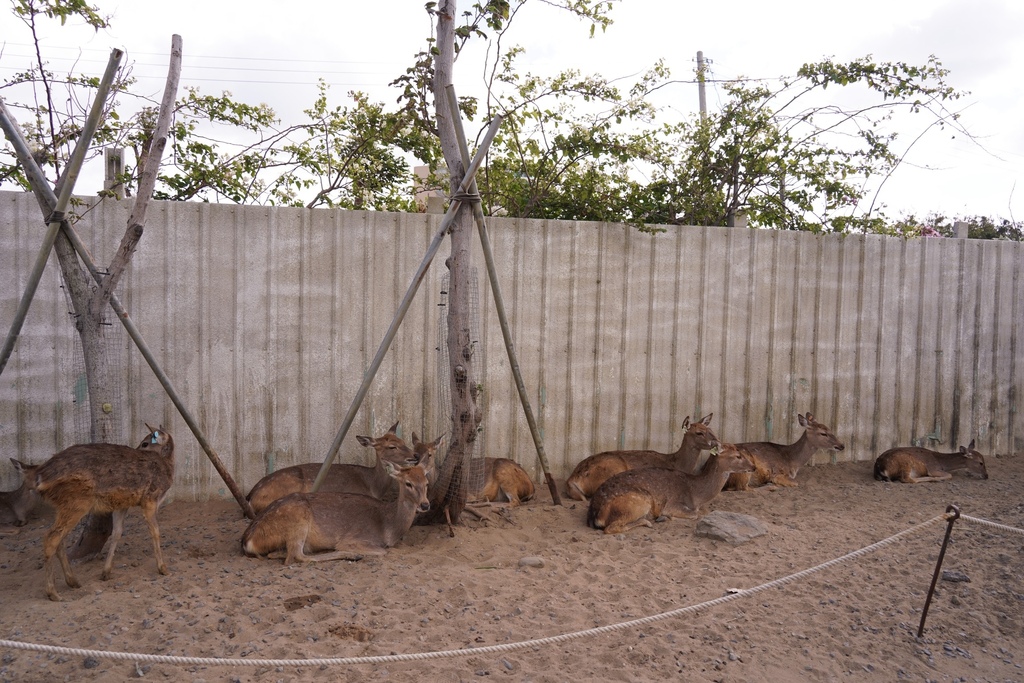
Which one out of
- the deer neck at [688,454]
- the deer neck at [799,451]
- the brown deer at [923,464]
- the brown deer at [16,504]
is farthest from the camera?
the brown deer at [923,464]

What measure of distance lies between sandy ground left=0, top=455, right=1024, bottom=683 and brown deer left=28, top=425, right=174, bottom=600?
0.25 meters

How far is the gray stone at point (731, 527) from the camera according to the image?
20.3 feet

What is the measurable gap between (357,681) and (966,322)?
335 inches

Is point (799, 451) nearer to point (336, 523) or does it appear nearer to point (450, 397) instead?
point (450, 397)

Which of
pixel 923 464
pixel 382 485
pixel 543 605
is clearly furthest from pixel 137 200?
pixel 923 464

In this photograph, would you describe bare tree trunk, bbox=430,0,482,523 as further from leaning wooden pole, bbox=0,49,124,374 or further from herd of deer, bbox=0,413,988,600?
leaning wooden pole, bbox=0,49,124,374

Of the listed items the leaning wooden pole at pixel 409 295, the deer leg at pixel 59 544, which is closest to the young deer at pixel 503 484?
the leaning wooden pole at pixel 409 295

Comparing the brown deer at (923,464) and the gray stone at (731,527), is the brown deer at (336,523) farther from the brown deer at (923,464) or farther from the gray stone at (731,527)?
the brown deer at (923,464)

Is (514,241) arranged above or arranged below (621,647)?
above

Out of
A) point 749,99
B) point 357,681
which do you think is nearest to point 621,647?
point 357,681

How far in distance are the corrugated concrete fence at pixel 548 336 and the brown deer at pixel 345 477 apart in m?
0.41

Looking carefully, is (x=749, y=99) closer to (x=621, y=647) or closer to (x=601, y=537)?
(x=601, y=537)

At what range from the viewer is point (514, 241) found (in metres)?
7.69

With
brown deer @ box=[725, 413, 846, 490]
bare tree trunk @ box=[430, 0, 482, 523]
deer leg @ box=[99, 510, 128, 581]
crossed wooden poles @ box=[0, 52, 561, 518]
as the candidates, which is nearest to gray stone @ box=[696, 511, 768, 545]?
brown deer @ box=[725, 413, 846, 490]
